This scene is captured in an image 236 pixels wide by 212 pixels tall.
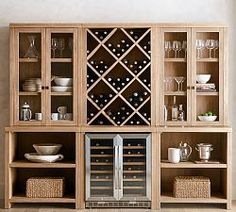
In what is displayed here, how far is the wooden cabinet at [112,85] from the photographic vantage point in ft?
22.5

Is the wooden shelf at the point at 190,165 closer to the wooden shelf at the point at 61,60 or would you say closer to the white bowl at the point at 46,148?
the white bowl at the point at 46,148

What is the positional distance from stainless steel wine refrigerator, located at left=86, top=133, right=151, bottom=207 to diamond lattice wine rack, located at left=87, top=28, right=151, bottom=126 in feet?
0.68

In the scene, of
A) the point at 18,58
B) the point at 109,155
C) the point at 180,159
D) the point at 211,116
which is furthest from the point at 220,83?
the point at 18,58

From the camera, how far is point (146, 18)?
24.0 feet

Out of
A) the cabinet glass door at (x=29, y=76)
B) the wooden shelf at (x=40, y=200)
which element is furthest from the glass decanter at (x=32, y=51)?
A: the wooden shelf at (x=40, y=200)

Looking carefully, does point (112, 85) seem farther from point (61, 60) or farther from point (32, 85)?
point (32, 85)

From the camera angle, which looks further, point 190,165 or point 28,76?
point 28,76

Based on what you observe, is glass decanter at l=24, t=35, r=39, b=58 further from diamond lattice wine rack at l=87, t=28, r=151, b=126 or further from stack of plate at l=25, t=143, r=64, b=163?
stack of plate at l=25, t=143, r=64, b=163

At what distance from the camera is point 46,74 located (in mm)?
6938

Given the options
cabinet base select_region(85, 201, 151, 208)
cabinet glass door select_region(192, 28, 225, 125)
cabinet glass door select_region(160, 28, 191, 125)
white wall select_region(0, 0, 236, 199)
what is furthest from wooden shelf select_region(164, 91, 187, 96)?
cabinet base select_region(85, 201, 151, 208)

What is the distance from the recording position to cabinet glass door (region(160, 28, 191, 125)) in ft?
22.8

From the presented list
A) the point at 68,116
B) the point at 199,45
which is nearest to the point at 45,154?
the point at 68,116

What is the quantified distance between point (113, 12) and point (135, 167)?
5.83 ft

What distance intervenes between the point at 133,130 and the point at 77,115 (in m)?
0.62
